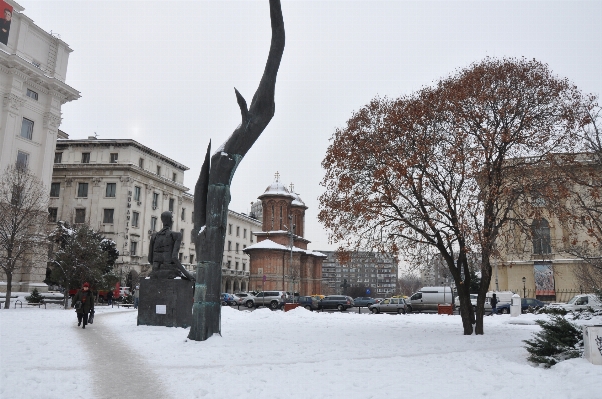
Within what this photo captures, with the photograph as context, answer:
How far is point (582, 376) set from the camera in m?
7.99

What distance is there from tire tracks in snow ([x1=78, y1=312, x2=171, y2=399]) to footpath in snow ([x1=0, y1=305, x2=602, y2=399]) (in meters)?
0.02

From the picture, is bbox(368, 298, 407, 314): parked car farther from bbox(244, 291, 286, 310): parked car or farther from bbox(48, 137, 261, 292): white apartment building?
bbox(48, 137, 261, 292): white apartment building

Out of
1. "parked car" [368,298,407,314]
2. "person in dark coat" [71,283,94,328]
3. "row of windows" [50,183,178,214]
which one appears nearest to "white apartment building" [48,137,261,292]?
"row of windows" [50,183,178,214]

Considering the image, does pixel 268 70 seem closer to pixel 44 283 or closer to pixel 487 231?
pixel 487 231

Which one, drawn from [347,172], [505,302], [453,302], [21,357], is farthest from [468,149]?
[505,302]

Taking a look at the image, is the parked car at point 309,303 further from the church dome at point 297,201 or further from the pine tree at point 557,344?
the pine tree at point 557,344

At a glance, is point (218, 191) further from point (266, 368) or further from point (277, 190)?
point (277, 190)

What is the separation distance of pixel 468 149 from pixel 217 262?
360 inches

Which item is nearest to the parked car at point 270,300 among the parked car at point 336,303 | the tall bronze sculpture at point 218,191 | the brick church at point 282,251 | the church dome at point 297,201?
the parked car at point 336,303

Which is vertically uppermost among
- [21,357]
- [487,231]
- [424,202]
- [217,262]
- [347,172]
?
[347,172]

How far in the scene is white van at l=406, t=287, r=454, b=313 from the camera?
37344 millimetres

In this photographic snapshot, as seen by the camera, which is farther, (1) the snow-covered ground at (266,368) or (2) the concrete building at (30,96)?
(2) the concrete building at (30,96)

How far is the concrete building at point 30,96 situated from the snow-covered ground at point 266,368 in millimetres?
29199

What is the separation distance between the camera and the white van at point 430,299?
37344mm
